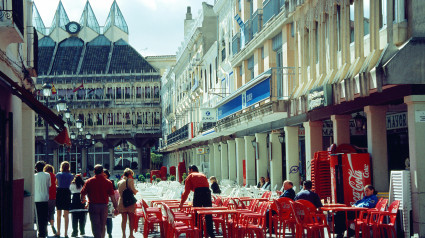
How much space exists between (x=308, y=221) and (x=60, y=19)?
91.1m

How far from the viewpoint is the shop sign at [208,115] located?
36.8m

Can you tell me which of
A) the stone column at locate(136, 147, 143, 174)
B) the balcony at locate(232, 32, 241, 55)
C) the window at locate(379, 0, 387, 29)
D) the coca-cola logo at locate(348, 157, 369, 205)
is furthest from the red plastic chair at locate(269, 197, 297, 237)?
the stone column at locate(136, 147, 143, 174)

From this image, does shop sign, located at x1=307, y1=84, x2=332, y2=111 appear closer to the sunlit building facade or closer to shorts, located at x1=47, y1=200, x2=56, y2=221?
the sunlit building facade

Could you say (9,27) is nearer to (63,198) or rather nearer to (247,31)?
(63,198)

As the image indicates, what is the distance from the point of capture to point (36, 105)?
1334 cm

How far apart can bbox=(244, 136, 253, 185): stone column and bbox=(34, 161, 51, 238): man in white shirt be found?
670 inches

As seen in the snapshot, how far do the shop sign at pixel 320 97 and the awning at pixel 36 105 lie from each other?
6.57 meters

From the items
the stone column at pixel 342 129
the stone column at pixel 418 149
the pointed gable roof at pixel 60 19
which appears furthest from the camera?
the pointed gable roof at pixel 60 19

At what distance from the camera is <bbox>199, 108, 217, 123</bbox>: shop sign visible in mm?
36812

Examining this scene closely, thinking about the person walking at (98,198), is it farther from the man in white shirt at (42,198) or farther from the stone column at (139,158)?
the stone column at (139,158)

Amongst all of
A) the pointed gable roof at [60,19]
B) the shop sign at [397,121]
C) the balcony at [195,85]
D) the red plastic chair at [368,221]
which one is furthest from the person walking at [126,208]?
the pointed gable roof at [60,19]

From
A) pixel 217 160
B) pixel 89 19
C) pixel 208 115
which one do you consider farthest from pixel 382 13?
pixel 89 19

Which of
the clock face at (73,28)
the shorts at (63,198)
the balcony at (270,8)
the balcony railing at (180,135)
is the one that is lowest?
the shorts at (63,198)

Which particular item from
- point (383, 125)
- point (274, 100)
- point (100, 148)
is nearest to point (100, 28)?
point (100, 148)
